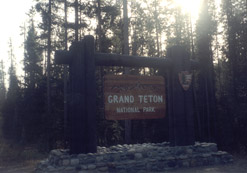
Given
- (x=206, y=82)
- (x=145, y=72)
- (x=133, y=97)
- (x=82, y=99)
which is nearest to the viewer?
(x=82, y=99)

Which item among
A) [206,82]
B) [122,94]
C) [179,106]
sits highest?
[206,82]

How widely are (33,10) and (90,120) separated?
1603cm

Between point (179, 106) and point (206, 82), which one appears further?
point (206, 82)

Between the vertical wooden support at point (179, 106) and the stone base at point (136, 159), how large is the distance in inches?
17.6

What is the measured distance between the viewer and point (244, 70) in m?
18.8

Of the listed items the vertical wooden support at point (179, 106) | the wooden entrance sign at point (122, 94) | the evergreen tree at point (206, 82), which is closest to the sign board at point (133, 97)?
the wooden entrance sign at point (122, 94)

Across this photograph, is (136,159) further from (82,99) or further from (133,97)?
(82,99)

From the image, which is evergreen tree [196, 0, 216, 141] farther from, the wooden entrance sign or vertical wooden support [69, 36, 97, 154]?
vertical wooden support [69, 36, 97, 154]

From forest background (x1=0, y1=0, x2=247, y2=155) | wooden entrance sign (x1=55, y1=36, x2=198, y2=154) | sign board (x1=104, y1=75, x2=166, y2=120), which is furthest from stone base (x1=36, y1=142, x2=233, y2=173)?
forest background (x1=0, y1=0, x2=247, y2=155)

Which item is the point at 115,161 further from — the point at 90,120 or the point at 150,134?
the point at 150,134

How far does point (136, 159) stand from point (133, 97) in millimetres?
2445

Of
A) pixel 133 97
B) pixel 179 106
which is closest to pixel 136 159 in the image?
pixel 133 97

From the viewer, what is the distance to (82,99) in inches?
394

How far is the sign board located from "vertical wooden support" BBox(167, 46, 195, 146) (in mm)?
437
